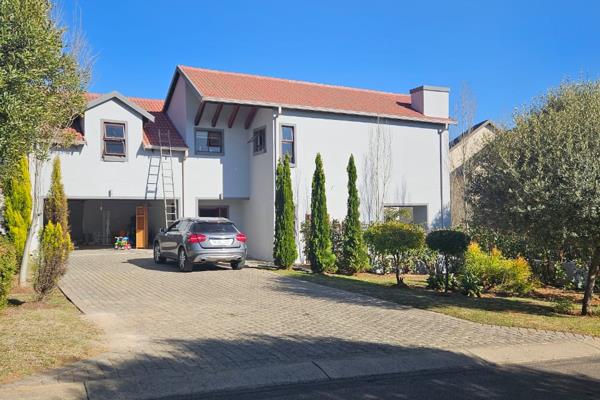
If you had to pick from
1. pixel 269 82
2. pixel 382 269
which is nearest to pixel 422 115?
pixel 269 82

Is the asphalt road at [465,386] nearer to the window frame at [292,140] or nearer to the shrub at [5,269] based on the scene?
the shrub at [5,269]

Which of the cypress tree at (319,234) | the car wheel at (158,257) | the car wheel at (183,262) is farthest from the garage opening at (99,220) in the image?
the cypress tree at (319,234)

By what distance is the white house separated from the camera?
68.6 ft

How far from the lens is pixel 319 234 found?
698 inches

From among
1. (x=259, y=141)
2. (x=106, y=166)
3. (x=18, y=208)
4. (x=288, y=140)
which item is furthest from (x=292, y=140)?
(x=18, y=208)

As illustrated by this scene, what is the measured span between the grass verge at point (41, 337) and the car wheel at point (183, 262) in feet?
18.8

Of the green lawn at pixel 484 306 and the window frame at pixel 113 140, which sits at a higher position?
the window frame at pixel 113 140

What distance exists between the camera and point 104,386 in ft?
19.4

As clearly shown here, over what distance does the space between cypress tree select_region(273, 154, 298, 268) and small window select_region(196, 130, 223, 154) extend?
15.7 feet

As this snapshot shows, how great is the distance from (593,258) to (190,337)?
7660mm

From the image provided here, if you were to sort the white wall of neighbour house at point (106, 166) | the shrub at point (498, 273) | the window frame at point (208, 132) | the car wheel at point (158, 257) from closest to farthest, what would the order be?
1. the shrub at point (498, 273)
2. the car wheel at point (158, 257)
3. the white wall of neighbour house at point (106, 166)
4. the window frame at point (208, 132)

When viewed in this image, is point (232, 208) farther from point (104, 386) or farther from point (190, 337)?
point (104, 386)

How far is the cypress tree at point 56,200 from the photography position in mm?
18750

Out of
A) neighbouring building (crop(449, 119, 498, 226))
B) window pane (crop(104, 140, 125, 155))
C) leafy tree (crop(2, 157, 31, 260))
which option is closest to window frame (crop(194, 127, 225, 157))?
window pane (crop(104, 140, 125, 155))
